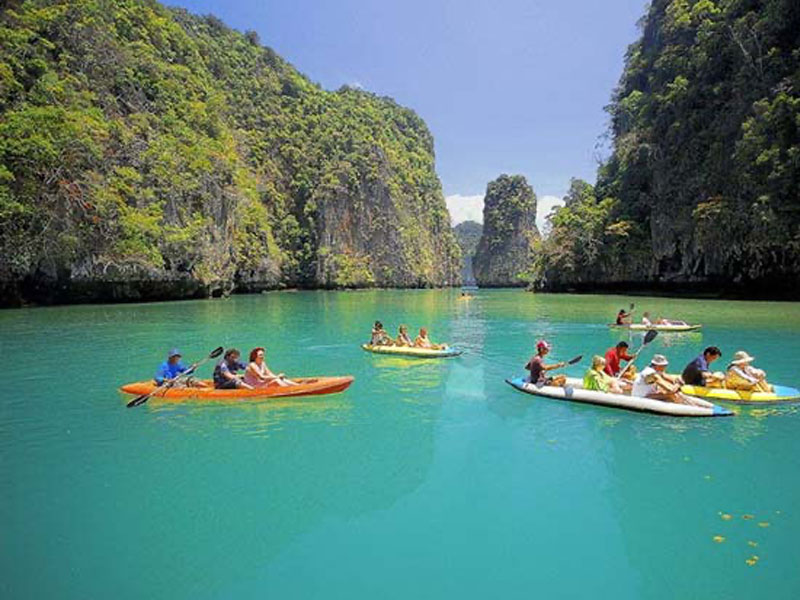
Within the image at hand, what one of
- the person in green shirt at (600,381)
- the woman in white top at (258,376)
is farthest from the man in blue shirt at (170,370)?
the person in green shirt at (600,381)

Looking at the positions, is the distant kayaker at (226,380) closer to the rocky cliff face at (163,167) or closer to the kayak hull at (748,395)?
the kayak hull at (748,395)

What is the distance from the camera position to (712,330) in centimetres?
2020

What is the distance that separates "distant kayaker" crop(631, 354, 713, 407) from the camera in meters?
9.23

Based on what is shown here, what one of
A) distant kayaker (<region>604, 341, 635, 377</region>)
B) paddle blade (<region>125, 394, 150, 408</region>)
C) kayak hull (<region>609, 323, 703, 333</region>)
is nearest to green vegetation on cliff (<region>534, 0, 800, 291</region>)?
kayak hull (<region>609, 323, 703, 333</region>)

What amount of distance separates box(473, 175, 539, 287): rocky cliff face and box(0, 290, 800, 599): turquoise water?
118 m

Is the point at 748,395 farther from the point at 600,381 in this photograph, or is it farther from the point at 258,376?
the point at 258,376

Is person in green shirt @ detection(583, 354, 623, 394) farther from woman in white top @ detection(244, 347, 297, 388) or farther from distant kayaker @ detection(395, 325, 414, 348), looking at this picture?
distant kayaker @ detection(395, 325, 414, 348)

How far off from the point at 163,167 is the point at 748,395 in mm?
39841

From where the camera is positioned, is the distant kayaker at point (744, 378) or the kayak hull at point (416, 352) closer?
the distant kayaker at point (744, 378)

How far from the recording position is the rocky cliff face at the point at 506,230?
12769cm

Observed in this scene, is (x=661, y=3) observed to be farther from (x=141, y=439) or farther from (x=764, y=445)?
(x=141, y=439)

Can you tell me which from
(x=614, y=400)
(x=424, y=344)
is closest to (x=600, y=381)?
(x=614, y=400)

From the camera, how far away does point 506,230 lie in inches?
5133

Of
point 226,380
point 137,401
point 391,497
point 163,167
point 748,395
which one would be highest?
point 163,167
